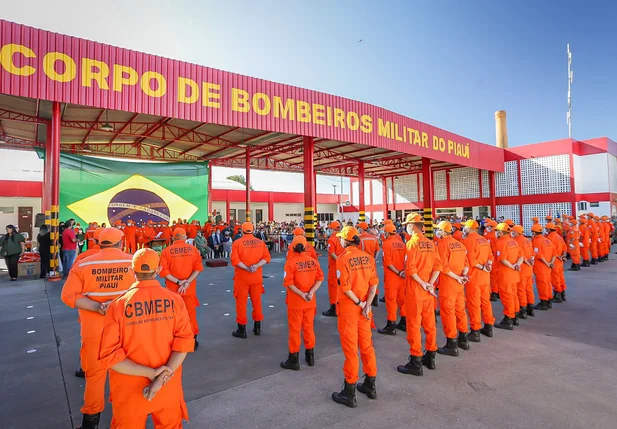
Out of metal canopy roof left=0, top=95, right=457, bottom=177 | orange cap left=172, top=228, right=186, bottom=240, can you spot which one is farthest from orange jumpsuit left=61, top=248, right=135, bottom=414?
metal canopy roof left=0, top=95, right=457, bottom=177

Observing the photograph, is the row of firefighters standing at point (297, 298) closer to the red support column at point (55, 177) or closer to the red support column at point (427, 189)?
the red support column at point (55, 177)

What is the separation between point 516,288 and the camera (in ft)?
19.7

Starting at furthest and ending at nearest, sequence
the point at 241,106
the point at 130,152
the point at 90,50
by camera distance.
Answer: the point at 130,152 → the point at 241,106 → the point at 90,50

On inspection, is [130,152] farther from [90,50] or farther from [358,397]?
[358,397]

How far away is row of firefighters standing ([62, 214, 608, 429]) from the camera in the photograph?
2.08m

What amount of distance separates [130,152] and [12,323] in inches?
626

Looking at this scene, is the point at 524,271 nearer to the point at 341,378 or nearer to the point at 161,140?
the point at 341,378

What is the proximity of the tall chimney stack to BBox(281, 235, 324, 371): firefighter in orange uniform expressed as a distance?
29.1m

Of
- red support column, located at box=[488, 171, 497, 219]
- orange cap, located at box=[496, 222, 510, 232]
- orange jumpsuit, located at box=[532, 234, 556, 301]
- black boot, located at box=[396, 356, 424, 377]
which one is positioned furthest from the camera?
red support column, located at box=[488, 171, 497, 219]

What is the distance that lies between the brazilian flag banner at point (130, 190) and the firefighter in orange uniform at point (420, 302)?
16.6 m

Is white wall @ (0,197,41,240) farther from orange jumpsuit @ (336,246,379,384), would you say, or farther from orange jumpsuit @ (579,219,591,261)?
orange jumpsuit @ (579,219,591,261)

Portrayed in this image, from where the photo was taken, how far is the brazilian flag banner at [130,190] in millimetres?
15484

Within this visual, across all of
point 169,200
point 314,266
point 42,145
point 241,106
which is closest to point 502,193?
point 241,106

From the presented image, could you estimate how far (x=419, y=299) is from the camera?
4176 mm
